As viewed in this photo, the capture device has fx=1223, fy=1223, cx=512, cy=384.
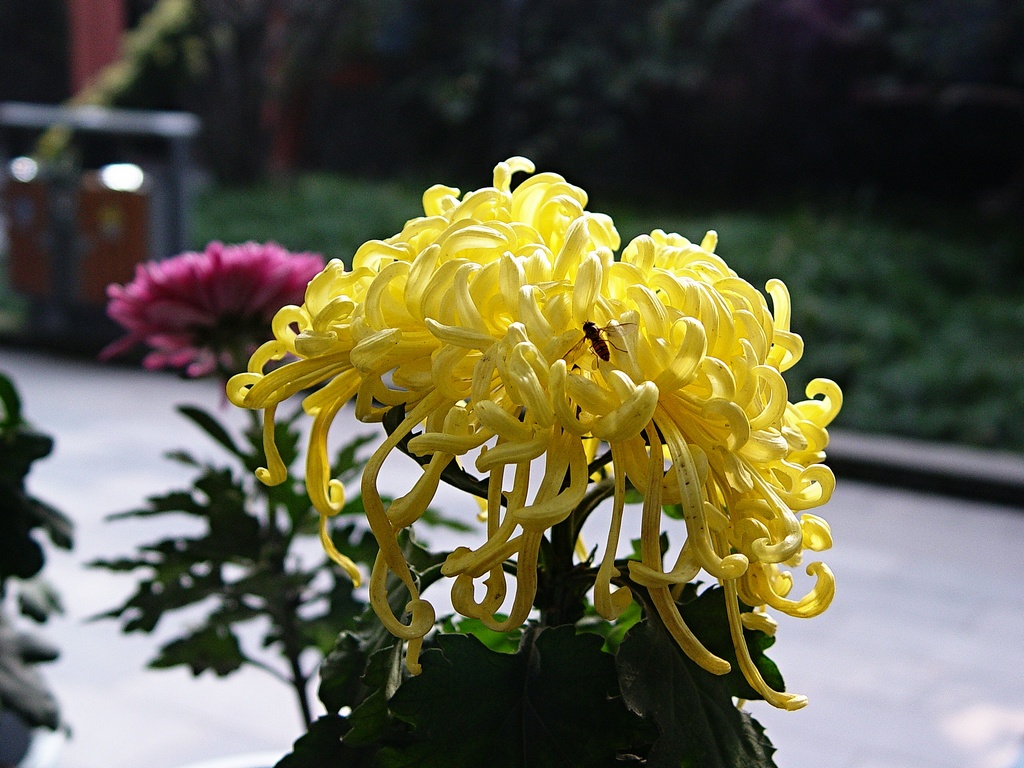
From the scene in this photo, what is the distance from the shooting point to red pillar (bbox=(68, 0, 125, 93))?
1518 cm

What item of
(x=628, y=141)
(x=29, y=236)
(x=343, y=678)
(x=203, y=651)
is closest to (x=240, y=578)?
(x=203, y=651)

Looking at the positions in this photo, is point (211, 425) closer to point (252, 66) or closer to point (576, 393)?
point (576, 393)

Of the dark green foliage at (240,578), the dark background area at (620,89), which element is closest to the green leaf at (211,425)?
the dark green foliage at (240,578)

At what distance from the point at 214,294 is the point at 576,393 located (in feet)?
2.70

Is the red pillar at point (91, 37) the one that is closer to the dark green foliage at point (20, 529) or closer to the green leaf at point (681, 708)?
the dark green foliage at point (20, 529)

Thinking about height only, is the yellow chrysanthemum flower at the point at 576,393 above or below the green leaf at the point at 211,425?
above

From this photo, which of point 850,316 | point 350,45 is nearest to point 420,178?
point 350,45

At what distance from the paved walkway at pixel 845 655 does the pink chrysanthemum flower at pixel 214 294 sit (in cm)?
175

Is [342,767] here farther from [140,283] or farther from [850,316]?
[850,316]

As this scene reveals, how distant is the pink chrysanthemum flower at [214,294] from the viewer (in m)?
1.42

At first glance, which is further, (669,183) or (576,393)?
(669,183)

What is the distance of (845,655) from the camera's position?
368cm

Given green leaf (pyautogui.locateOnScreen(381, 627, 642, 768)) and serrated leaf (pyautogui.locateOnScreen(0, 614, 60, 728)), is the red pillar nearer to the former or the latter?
serrated leaf (pyautogui.locateOnScreen(0, 614, 60, 728))

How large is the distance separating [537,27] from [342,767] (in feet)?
40.3
